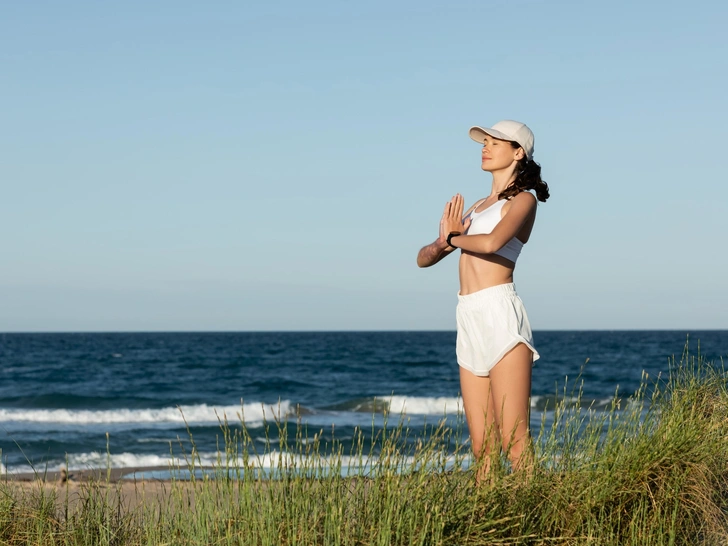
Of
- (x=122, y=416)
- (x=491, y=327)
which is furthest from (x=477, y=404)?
(x=122, y=416)

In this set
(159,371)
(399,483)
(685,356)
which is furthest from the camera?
(159,371)

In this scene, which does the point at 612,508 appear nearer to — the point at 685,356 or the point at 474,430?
the point at 474,430

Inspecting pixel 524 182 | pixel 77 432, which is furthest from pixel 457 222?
pixel 77 432

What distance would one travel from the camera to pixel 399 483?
10.5 feet

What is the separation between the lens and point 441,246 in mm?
3621

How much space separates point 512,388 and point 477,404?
0.22 metres

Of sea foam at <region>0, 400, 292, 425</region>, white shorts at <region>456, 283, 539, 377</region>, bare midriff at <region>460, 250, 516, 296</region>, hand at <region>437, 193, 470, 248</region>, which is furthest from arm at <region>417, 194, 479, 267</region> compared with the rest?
sea foam at <region>0, 400, 292, 425</region>

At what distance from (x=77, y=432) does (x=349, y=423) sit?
642cm

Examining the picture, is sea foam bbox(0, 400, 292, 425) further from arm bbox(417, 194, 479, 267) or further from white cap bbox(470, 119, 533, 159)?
white cap bbox(470, 119, 533, 159)

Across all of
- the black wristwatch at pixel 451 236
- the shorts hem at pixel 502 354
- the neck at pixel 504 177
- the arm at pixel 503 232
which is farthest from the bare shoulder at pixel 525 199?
the shorts hem at pixel 502 354

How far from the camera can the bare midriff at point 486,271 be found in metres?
3.58

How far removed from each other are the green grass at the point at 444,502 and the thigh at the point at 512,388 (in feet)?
0.49

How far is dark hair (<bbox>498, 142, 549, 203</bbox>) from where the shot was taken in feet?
11.9

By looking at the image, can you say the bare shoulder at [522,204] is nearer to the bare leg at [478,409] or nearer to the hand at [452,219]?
the hand at [452,219]
